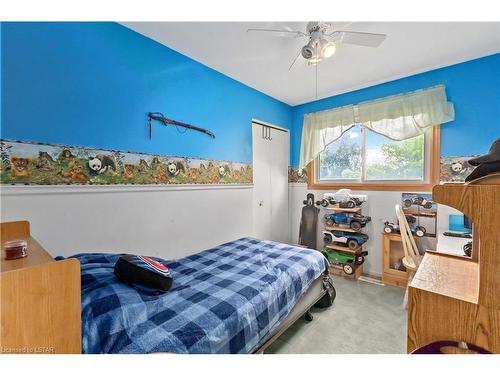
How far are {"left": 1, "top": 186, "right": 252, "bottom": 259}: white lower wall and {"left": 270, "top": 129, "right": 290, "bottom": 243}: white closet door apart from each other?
3.10 feet

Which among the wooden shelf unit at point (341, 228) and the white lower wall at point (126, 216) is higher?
the white lower wall at point (126, 216)

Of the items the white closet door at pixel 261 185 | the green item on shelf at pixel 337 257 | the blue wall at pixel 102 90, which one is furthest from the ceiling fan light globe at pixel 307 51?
the green item on shelf at pixel 337 257

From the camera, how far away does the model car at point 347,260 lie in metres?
2.85

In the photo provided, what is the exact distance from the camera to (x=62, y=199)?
4.93 feet

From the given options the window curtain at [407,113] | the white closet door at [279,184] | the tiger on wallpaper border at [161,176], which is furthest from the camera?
the white closet door at [279,184]

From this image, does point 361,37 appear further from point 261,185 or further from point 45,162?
point 45,162

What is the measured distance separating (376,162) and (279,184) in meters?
1.43

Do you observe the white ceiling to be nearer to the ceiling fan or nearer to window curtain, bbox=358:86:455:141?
the ceiling fan

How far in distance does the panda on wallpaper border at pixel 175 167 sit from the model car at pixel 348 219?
207cm

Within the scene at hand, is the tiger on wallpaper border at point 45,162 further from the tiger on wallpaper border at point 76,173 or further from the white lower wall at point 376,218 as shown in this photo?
the white lower wall at point 376,218

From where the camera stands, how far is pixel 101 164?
168cm

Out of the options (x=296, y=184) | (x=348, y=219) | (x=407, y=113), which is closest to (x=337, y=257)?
(x=348, y=219)

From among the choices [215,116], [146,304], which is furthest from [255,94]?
[146,304]
